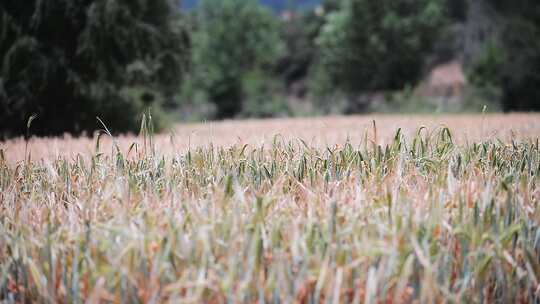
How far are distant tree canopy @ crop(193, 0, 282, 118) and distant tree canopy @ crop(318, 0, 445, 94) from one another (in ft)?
31.4

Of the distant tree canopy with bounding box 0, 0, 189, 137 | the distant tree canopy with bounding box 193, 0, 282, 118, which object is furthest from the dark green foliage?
the distant tree canopy with bounding box 193, 0, 282, 118

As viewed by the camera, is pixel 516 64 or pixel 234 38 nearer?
pixel 516 64

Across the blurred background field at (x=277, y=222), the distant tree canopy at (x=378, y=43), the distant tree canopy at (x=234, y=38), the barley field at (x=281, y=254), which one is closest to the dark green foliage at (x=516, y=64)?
the distant tree canopy at (x=378, y=43)

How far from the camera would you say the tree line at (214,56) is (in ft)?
31.7

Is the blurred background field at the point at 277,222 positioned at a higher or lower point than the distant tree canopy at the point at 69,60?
lower

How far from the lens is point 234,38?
Answer: 1601 inches

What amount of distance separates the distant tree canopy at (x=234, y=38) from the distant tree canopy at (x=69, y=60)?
26.2 meters

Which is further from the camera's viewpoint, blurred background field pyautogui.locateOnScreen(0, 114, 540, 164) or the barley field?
blurred background field pyautogui.locateOnScreen(0, 114, 540, 164)

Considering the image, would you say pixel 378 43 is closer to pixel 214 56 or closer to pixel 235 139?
pixel 214 56

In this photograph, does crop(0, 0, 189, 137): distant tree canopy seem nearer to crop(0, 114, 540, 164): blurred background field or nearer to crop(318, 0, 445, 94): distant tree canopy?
crop(0, 114, 540, 164): blurred background field

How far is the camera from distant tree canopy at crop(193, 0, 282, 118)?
39.1 meters

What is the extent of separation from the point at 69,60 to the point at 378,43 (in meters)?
23.4

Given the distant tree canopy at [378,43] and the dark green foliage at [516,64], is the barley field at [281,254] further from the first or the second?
the distant tree canopy at [378,43]

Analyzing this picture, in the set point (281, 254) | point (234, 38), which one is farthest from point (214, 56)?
point (281, 254)
